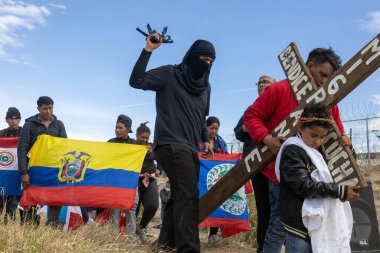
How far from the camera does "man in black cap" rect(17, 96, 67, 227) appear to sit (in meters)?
5.94

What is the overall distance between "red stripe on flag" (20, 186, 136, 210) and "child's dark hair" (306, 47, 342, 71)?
3.24m

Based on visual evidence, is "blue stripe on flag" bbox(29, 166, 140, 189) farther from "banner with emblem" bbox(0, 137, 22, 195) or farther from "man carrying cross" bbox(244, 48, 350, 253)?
"man carrying cross" bbox(244, 48, 350, 253)

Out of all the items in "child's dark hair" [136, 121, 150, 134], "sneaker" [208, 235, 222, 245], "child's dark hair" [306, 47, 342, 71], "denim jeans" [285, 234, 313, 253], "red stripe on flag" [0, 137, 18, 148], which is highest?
"child's dark hair" [306, 47, 342, 71]

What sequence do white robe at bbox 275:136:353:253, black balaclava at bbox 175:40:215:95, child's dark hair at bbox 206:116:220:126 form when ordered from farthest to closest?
child's dark hair at bbox 206:116:220:126
black balaclava at bbox 175:40:215:95
white robe at bbox 275:136:353:253

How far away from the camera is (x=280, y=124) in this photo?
387 centimetres

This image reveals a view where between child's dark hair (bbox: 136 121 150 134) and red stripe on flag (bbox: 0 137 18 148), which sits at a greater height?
child's dark hair (bbox: 136 121 150 134)

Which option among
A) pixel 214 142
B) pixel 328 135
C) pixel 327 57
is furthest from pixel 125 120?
pixel 328 135

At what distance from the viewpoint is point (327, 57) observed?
12.5ft

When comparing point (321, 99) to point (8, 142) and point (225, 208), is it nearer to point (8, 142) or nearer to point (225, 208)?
point (225, 208)

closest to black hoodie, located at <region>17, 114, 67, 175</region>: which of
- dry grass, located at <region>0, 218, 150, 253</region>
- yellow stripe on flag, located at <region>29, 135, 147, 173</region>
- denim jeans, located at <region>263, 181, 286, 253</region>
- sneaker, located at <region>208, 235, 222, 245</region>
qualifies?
yellow stripe on flag, located at <region>29, 135, 147, 173</region>

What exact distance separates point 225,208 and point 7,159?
320cm

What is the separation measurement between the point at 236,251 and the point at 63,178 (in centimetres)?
249

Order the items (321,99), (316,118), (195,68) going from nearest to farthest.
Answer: (316,118) < (321,99) < (195,68)

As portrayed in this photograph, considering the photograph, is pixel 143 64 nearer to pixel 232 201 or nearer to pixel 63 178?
pixel 63 178
